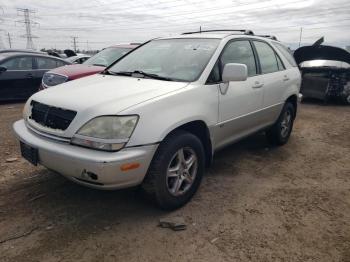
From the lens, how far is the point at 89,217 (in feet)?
10.1

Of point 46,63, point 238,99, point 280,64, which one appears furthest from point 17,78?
point 238,99

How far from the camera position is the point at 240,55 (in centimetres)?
409

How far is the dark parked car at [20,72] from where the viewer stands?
8172mm

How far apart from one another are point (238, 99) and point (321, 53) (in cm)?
727

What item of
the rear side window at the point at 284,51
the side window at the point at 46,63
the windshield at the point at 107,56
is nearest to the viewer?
the rear side window at the point at 284,51

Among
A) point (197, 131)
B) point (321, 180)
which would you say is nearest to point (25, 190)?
point (197, 131)

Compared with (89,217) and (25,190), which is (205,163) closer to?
(89,217)

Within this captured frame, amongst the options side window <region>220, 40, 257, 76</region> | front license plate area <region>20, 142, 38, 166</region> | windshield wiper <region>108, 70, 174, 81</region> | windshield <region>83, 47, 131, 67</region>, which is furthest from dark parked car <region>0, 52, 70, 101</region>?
side window <region>220, 40, 257, 76</region>

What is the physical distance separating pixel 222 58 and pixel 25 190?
2.57 m

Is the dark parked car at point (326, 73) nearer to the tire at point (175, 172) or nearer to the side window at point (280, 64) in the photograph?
the side window at point (280, 64)

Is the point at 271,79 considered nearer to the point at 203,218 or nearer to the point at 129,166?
the point at 203,218

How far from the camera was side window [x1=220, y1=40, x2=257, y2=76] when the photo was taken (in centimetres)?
380

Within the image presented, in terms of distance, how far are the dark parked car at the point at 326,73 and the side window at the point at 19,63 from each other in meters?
7.67

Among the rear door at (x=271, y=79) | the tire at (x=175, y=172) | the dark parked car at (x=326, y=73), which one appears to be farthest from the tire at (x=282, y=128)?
the dark parked car at (x=326, y=73)
